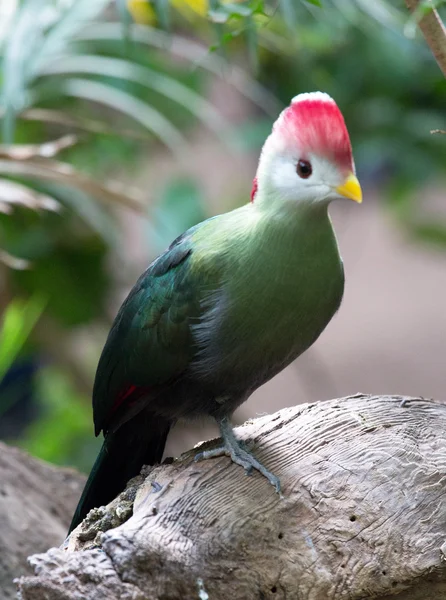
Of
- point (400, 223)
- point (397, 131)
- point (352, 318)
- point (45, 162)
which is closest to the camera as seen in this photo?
point (45, 162)

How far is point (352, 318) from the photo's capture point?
269 inches

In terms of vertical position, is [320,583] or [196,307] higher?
[196,307]

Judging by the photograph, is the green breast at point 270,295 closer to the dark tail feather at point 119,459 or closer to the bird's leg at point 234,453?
the bird's leg at point 234,453

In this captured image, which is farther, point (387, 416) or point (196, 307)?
point (387, 416)

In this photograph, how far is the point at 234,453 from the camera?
170 cm

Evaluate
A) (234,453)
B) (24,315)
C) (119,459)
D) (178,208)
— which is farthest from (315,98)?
(24,315)

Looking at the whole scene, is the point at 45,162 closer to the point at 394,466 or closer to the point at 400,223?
the point at 394,466

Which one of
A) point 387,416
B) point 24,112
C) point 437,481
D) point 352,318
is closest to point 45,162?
point 24,112

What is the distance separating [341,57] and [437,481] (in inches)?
118

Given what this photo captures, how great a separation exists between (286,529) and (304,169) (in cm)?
70

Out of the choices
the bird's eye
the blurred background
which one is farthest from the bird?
the blurred background

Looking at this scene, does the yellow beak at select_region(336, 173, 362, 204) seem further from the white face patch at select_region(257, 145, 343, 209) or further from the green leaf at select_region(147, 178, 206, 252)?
the green leaf at select_region(147, 178, 206, 252)

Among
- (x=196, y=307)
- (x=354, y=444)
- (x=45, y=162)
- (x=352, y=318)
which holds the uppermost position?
(x=352, y=318)

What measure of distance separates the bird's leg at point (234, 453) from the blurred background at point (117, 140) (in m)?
0.72
